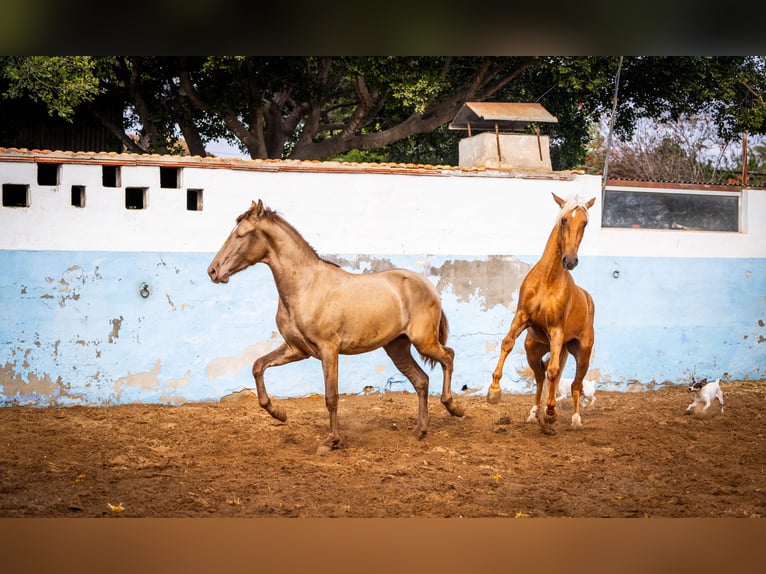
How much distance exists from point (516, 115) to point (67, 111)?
202 inches

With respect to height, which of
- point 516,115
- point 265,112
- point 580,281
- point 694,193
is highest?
point 265,112

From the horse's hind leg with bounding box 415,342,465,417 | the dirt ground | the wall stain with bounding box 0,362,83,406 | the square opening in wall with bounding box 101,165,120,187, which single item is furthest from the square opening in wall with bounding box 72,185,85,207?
the horse's hind leg with bounding box 415,342,465,417

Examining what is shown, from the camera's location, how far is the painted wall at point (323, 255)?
6.57 metres

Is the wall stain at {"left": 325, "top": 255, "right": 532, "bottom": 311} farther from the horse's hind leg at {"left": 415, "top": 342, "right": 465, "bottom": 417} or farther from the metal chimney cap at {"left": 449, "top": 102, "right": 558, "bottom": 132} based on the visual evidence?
the horse's hind leg at {"left": 415, "top": 342, "right": 465, "bottom": 417}

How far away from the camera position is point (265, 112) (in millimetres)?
11688

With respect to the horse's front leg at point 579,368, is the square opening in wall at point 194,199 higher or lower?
higher

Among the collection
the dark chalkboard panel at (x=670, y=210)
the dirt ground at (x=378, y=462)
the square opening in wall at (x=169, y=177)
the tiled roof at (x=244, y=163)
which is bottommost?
the dirt ground at (x=378, y=462)

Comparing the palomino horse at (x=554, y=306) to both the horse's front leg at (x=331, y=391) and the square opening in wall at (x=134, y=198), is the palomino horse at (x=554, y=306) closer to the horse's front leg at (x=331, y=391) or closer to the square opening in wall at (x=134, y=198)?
the horse's front leg at (x=331, y=391)

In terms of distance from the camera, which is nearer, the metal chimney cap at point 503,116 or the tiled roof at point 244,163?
the tiled roof at point 244,163

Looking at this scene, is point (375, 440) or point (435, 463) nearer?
point (435, 463)

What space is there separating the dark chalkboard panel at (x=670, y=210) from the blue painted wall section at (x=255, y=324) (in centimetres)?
33

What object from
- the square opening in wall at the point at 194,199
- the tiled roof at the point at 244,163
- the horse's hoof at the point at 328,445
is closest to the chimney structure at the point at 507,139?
the tiled roof at the point at 244,163
